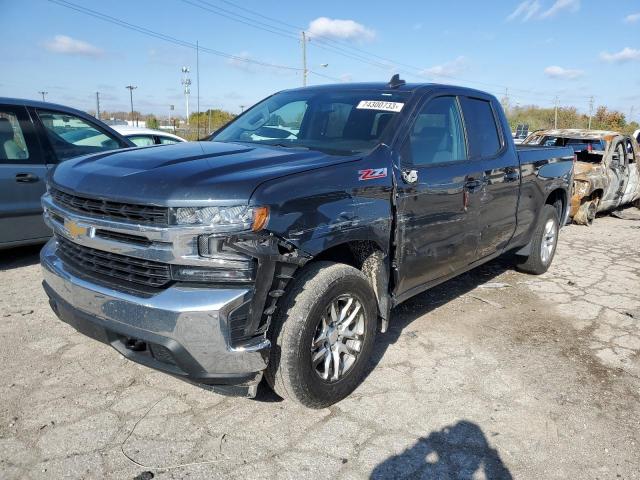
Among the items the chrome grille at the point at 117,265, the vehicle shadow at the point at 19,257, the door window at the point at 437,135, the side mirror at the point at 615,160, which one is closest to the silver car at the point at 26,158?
the vehicle shadow at the point at 19,257

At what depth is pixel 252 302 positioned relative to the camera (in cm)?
242

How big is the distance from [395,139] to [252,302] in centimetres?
154

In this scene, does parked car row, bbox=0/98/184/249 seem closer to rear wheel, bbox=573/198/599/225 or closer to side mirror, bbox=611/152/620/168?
rear wheel, bbox=573/198/599/225

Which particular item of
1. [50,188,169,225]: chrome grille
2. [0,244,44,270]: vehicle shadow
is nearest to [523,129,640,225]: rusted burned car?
[0,244,44,270]: vehicle shadow

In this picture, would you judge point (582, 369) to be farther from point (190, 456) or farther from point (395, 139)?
point (190, 456)

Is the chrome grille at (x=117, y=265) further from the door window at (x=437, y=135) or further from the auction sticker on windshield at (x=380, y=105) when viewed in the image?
the auction sticker on windshield at (x=380, y=105)

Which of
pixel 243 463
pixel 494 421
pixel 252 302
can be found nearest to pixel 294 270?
pixel 252 302

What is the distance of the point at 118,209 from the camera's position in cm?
254

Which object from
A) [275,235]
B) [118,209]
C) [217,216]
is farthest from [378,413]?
[118,209]

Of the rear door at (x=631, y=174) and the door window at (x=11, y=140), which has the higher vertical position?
the door window at (x=11, y=140)

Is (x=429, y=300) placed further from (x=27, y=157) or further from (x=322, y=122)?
(x=27, y=157)

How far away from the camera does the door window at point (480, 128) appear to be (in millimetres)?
4230

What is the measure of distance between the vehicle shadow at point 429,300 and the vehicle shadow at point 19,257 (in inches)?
156

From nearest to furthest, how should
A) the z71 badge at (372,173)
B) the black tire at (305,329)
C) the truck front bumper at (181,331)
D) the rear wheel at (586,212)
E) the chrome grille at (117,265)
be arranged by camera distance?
1. the truck front bumper at (181,331)
2. the chrome grille at (117,265)
3. the black tire at (305,329)
4. the z71 badge at (372,173)
5. the rear wheel at (586,212)
